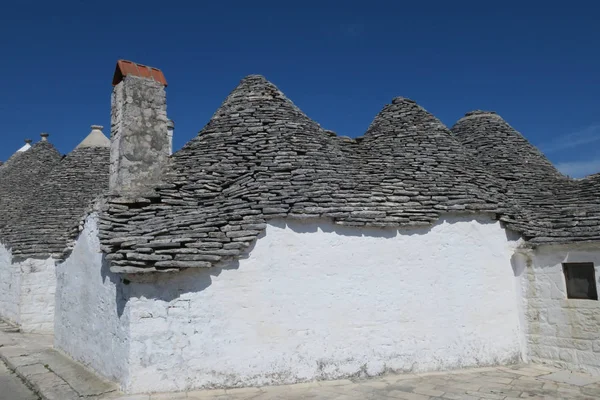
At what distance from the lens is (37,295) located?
13.1m

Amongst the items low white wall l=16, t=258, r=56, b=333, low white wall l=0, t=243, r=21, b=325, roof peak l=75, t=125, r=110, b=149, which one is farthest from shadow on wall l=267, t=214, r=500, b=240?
roof peak l=75, t=125, r=110, b=149

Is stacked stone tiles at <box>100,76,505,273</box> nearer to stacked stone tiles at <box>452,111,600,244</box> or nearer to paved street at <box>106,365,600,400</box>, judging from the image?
stacked stone tiles at <box>452,111,600,244</box>

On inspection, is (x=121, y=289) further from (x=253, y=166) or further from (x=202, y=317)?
(x=253, y=166)

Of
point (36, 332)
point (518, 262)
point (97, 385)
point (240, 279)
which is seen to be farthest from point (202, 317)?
point (36, 332)

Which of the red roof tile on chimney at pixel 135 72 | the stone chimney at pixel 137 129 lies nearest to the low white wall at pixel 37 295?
the stone chimney at pixel 137 129

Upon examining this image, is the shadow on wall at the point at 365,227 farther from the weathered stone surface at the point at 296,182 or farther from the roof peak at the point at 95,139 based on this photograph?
the roof peak at the point at 95,139

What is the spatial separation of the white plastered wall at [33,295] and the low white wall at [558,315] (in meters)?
11.7

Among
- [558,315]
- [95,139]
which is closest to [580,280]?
[558,315]

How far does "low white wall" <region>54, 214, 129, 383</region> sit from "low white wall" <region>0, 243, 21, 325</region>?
4.69m

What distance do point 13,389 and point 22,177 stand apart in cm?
1338

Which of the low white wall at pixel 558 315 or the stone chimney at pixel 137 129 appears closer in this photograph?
the low white wall at pixel 558 315

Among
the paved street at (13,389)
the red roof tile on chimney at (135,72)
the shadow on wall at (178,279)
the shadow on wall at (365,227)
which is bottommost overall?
the paved street at (13,389)

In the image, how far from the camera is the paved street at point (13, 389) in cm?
663

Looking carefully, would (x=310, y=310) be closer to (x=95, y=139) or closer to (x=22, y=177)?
(x=95, y=139)
